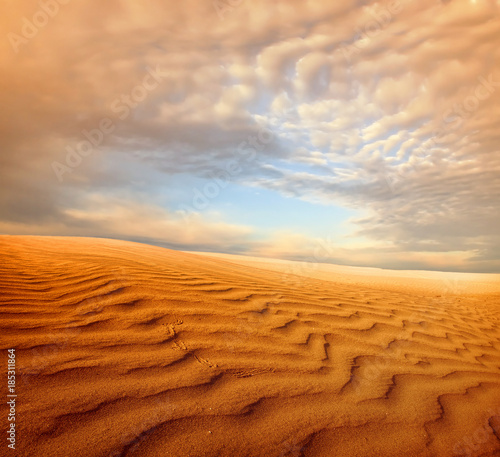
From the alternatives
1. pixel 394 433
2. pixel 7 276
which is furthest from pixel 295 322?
pixel 7 276

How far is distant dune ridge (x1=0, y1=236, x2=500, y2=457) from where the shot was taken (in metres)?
1.72

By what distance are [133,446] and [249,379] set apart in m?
0.97

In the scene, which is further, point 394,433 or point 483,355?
point 483,355

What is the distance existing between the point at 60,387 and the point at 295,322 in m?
2.50

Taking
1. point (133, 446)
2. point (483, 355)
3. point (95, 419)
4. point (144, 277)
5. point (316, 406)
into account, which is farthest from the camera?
point (144, 277)

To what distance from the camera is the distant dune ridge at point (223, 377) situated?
Result: 1.72 metres

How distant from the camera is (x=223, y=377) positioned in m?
2.31

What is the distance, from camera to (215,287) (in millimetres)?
4512

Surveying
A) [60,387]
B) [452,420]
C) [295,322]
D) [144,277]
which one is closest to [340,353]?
[295,322]

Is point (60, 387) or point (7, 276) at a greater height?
point (7, 276)

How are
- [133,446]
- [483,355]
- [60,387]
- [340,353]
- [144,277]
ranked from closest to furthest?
[133,446] < [60,387] < [340,353] < [483,355] < [144,277]

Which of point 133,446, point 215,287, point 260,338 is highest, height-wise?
point 215,287

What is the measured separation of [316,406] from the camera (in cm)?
213

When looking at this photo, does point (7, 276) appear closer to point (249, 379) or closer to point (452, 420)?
point (249, 379)
